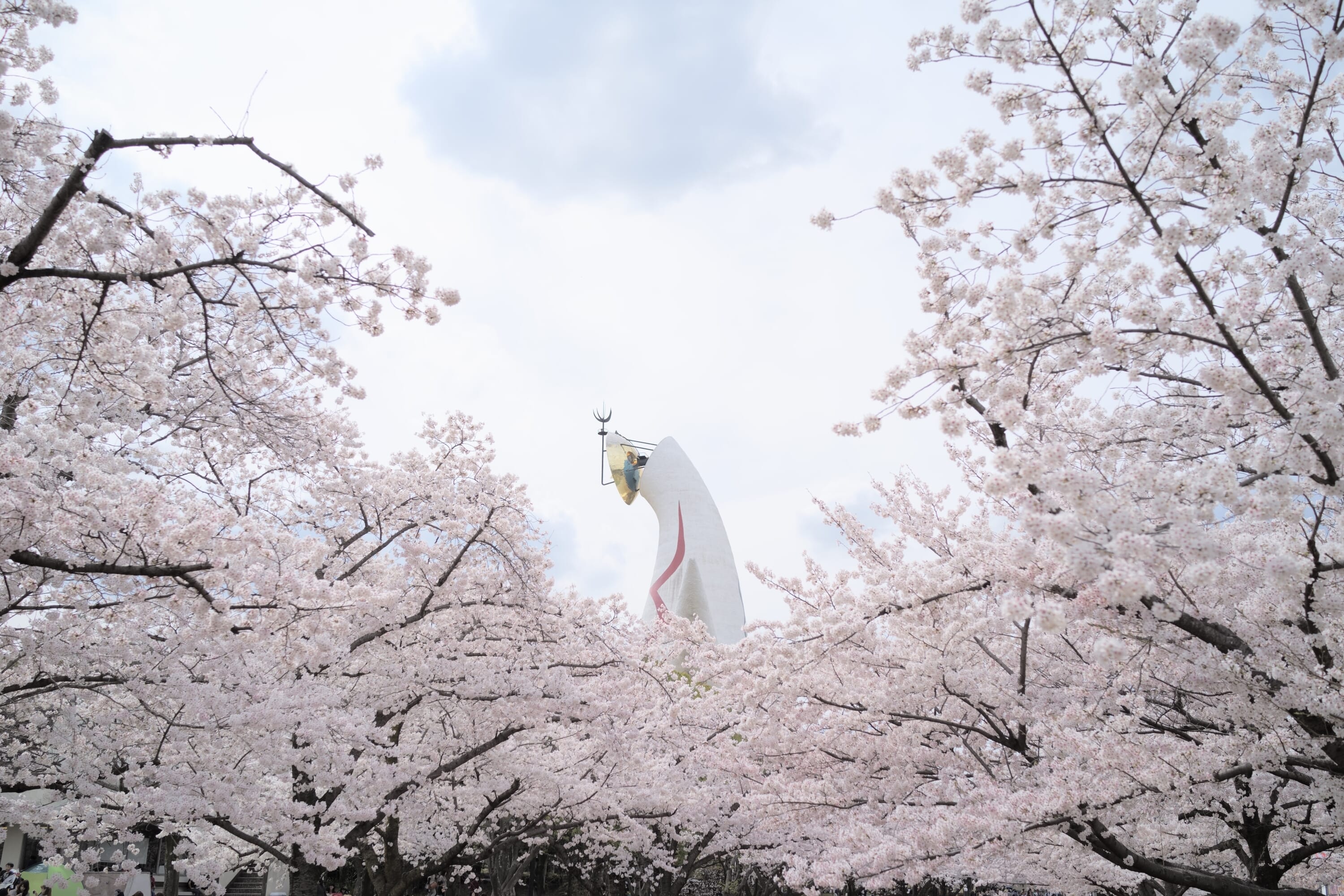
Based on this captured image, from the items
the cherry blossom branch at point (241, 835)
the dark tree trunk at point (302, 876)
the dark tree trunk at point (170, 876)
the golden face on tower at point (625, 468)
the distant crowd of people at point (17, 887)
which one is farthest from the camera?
the golden face on tower at point (625, 468)

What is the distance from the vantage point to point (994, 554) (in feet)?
16.6

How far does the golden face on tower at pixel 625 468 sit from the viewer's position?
95.7ft

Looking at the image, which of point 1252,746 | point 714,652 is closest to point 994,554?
point 1252,746

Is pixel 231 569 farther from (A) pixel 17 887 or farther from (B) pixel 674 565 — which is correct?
(B) pixel 674 565

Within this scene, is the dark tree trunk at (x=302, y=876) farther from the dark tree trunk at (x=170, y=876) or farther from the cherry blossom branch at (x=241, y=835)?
the dark tree trunk at (x=170, y=876)

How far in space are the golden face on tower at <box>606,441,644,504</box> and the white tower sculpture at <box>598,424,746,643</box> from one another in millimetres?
22

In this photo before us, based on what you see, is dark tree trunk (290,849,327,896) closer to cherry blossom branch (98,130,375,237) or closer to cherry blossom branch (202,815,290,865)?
cherry blossom branch (202,815,290,865)

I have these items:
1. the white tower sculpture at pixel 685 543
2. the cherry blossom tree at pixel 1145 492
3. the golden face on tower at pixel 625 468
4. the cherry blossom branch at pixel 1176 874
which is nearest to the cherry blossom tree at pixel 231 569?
the cherry blossom tree at pixel 1145 492

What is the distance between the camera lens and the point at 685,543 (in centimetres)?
2644

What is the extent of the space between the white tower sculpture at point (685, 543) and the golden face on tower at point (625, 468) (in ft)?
0.07

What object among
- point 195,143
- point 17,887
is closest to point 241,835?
point 195,143

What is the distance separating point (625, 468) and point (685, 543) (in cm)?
424

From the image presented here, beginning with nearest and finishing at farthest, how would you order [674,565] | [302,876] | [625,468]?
1. [302,876]
2. [674,565]
3. [625,468]

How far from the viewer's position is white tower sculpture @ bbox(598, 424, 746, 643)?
2558cm
